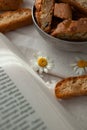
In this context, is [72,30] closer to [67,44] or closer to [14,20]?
[67,44]

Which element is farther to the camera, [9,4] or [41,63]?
[9,4]

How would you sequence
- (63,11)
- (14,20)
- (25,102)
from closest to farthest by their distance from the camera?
(25,102)
(63,11)
(14,20)

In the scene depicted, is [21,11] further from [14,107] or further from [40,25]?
[14,107]

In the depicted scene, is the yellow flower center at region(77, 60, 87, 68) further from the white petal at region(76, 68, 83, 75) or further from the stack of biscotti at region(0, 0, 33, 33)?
the stack of biscotti at region(0, 0, 33, 33)

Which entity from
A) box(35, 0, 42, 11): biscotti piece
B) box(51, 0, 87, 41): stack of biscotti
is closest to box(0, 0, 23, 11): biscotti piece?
box(35, 0, 42, 11): biscotti piece

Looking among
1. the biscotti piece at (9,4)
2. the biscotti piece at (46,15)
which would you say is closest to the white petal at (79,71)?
the biscotti piece at (46,15)

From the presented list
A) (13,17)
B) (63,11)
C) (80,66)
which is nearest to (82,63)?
(80,66)
